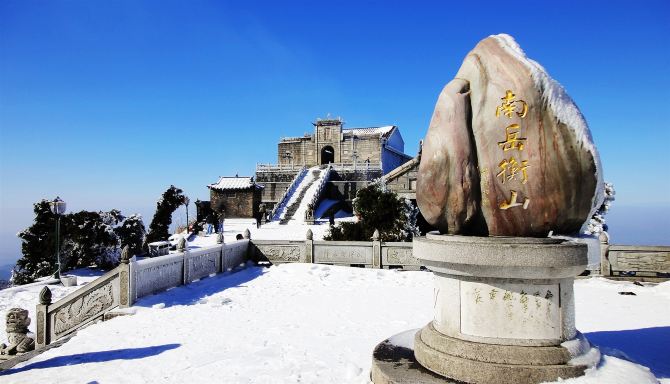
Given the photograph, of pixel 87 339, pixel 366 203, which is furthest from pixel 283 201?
pixel 87 339

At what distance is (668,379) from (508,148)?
2.93 metres

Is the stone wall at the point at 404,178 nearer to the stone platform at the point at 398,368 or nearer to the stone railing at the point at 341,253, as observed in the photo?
the stone railing at the point at 341,253

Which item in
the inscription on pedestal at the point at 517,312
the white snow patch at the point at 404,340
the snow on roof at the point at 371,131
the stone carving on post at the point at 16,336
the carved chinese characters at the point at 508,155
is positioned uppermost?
the snow on roof at the point at 371,131

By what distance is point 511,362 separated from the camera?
391 centimetres

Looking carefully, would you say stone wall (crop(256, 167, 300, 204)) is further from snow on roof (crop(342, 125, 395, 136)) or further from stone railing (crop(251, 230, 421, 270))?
stone railing (crop(251, 230, 421, 270))

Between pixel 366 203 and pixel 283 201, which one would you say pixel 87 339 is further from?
pixel 283 201

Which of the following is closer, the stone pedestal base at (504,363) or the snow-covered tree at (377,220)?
the stone pedestal base at (504,363)

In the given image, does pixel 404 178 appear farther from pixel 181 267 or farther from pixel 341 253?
pixel 181 267

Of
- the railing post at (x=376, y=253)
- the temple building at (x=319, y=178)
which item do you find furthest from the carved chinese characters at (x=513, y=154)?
the temple building at (x=319, y=178)

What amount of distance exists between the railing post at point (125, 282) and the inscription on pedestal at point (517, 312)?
709 centimetres

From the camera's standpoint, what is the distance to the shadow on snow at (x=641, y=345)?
4945 millimetres

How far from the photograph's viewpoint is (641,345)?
5848mm

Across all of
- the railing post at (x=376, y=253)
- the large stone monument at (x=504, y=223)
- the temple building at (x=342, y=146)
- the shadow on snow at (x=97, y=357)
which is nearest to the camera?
the large stone monument at (x=504, y=223)

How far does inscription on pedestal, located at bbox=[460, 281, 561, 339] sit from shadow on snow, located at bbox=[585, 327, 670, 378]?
1556 millimetres
